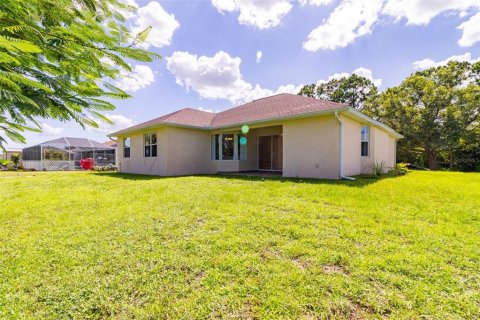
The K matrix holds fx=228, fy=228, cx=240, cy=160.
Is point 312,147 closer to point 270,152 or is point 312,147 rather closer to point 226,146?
point 270,152

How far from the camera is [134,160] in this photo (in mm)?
15195

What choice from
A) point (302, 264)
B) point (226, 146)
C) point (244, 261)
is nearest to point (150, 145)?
point (226, 146)

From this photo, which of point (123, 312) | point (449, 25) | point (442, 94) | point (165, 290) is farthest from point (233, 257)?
point (442, 94)

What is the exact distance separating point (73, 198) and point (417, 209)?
8.57 meters

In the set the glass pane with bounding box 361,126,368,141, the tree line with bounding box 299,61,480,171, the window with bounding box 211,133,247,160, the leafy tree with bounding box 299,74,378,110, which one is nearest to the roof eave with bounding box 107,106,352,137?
the window with bounding box 211,133,247,160

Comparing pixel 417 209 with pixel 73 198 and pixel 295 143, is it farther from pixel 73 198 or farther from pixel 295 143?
pixel 73 198

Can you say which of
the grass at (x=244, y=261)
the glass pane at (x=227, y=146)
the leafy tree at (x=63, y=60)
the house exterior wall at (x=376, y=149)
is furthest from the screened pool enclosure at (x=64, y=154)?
the leafy tree at (x=63, y=60)

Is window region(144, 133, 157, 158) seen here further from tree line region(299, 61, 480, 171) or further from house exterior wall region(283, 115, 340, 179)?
tree line region(299, 61, 480, 171)

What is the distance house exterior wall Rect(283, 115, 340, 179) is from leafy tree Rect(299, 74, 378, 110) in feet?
80.9

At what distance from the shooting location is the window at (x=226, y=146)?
1377 cm

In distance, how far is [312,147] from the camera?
10055 millimetres

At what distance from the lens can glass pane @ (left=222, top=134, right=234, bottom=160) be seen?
45.3ft

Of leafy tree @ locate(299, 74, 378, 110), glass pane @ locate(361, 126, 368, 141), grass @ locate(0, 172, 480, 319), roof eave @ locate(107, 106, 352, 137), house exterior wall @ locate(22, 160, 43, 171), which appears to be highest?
leafy tree @ locate(299, 74, 378, 110)

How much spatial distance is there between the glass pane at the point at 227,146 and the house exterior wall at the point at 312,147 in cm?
411
